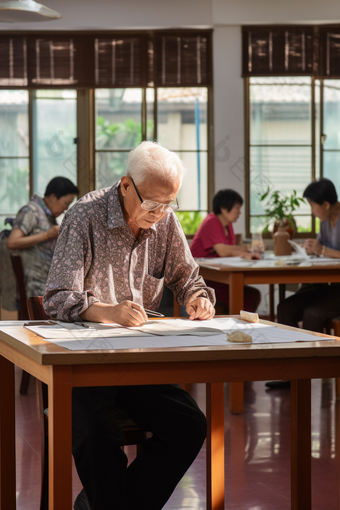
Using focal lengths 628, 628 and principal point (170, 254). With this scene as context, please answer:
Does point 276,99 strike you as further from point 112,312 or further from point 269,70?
point 112,312

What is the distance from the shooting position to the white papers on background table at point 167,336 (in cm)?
134

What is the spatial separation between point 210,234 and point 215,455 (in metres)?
2.52

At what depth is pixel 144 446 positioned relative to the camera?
1.68 metres

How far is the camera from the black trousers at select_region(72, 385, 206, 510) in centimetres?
150

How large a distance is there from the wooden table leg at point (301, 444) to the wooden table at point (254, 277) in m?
1.41

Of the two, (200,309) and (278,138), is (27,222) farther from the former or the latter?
(278,138)

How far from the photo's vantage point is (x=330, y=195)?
3.92 metres

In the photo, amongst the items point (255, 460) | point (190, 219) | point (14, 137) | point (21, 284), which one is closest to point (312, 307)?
point (255, 460)

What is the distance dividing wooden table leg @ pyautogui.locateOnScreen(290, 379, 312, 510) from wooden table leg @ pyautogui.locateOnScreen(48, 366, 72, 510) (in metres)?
0.71

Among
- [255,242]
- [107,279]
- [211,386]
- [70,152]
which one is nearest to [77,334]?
[107,279]

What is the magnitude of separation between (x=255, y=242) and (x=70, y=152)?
8.45ft

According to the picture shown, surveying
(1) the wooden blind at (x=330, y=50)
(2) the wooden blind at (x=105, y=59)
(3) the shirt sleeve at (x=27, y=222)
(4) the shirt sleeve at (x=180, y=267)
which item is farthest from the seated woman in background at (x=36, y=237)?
(1) the wooden blind at (x=330, y=50)

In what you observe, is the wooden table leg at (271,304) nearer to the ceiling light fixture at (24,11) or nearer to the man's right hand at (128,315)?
the ceiling light fixture at (24,11)

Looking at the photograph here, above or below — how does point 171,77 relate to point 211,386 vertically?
above
